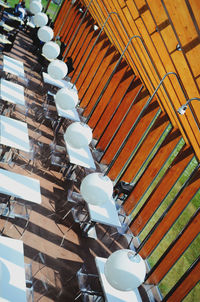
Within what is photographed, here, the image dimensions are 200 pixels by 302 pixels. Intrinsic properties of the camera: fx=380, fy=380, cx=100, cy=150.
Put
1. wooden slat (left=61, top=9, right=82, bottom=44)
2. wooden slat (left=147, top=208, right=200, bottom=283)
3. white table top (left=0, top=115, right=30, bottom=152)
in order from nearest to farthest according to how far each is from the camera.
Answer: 1. wooden slat (left=147, top=208, right=200, bottom=283)
2. white table top (left=0, top=115, right=30, bottom=152)
3. wooden slat (left=61, top=9, right=82, bottom=44)

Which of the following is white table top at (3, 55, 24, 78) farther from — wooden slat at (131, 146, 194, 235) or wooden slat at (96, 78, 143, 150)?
wooden slat at (131, 146, 194, 235)

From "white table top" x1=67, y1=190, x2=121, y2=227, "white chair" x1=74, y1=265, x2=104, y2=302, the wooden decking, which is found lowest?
the wooden decking

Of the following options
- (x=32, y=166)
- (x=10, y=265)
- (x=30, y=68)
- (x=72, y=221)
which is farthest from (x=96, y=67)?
(x=10, y=265)

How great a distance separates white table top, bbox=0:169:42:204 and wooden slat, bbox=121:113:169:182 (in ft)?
10.4

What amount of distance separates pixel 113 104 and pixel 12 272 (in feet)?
23.7

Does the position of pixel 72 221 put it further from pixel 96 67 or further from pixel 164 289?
pixel 96 67

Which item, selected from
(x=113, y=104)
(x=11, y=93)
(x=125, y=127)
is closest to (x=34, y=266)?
(x=11, y=93)

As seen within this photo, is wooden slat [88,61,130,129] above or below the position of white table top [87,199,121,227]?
above

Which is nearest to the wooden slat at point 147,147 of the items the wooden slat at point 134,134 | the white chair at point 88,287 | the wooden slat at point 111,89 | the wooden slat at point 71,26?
the wooden slat at point 134,134

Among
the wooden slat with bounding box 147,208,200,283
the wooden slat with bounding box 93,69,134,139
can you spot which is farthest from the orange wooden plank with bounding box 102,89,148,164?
the wooden slat with bounding box 147,208,200,283

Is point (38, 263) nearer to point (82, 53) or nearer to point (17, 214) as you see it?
point (17, 214)

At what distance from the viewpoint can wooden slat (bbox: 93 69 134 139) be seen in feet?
35.3

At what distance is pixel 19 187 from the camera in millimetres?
6551

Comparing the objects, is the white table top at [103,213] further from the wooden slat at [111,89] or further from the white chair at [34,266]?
the wooden slat at [111,89]
